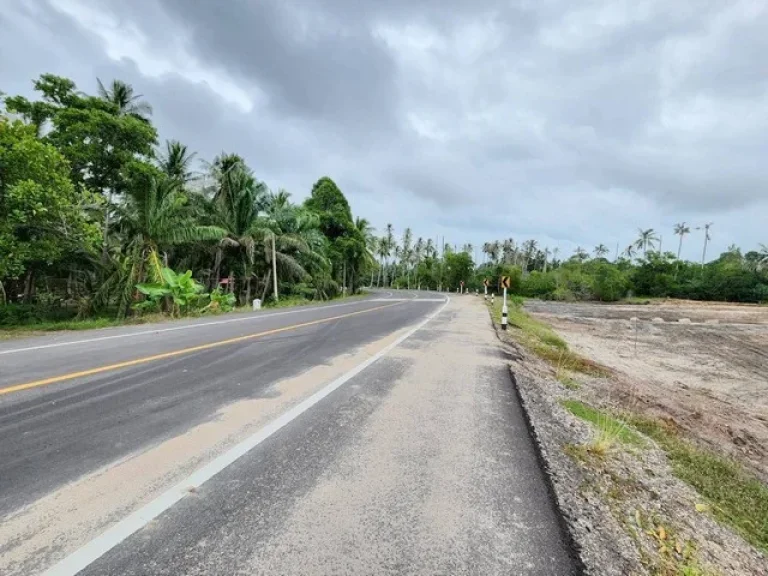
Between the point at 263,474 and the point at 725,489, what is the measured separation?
165 inches

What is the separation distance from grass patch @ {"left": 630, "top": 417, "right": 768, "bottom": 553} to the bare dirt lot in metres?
1.77

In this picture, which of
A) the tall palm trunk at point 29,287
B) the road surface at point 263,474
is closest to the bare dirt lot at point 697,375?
the road surface at point 263,474

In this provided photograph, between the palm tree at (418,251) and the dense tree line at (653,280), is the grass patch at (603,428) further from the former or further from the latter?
the palm tree at (418,251)

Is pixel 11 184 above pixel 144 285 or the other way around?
above

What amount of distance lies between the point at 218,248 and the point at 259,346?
17.7m

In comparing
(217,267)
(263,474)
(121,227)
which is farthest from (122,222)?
(263,474)

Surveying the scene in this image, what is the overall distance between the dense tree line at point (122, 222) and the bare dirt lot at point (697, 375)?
15.4m

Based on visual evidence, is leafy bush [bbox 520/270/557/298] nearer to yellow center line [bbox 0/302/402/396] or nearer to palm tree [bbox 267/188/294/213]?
palm tree [bbox 267/188/294/213]

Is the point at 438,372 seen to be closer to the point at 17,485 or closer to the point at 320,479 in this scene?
the point at 320,479

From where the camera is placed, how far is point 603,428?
427 cm

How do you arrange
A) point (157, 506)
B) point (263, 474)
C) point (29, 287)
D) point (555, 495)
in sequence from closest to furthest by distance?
point (157, 506) < point (555, 495) < point (263, 474) < point (29, 287)

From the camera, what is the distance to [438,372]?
6488 mm

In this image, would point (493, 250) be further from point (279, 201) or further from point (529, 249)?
point (279, 201)


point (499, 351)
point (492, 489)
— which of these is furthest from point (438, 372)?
point (492, 489)
